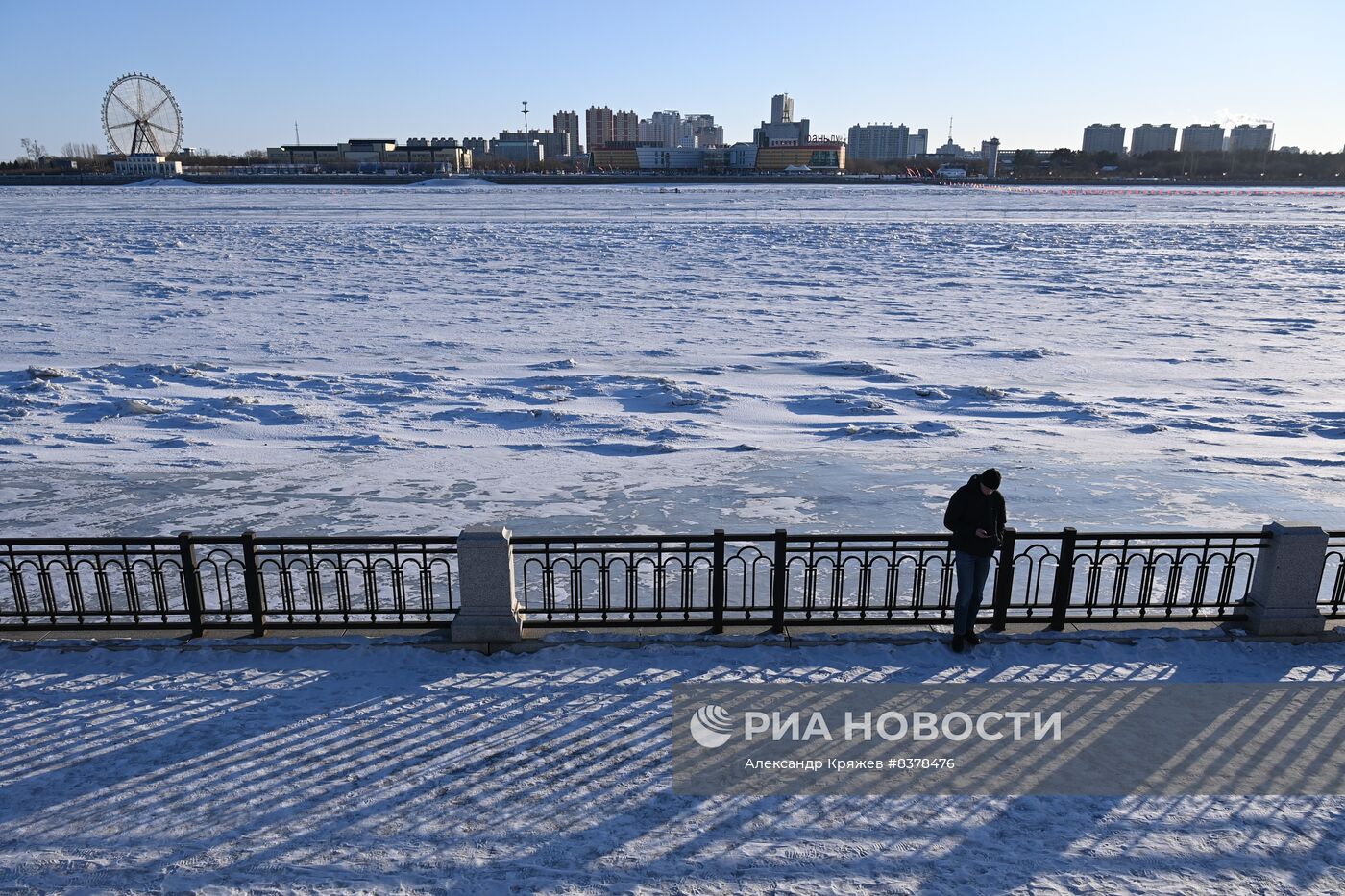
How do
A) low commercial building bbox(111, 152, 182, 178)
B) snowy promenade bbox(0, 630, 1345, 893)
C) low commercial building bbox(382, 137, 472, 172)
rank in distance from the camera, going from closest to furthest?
snowy promenade bbox(0, 630, 1345, 893), low commercial building bbox(111, 152, 182, 178), low commercial building bbox(382, 137, 472, 172)

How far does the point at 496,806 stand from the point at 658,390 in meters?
13.6

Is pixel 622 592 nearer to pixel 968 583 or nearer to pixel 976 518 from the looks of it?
pixel 968 583

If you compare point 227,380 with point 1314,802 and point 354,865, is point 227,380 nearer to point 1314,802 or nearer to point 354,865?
point 354,865

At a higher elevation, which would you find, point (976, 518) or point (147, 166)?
point (147, 166)

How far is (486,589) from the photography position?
8.16 meters

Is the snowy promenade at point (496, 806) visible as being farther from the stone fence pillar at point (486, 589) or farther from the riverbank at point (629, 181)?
the riverbank at point (629, 181)

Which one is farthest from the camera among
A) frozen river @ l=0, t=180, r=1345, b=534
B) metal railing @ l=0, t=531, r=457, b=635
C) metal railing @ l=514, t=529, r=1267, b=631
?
frozen river @ l=0, t=180, r=1345, b=534

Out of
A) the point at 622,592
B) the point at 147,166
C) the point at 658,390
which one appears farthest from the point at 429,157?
the point at 622,592

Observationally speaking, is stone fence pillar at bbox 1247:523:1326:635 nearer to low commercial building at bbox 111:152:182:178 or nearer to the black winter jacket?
the black winter jacket

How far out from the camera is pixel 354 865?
217 inches

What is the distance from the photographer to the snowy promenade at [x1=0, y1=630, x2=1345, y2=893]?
5434mm

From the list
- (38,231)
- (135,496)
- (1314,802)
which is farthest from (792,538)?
(38,231)

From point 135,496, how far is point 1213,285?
39357mm

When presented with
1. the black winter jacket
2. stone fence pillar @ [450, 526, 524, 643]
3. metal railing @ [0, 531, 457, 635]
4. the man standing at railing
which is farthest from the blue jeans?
metal railing @ [0, 531, 457, 635]
